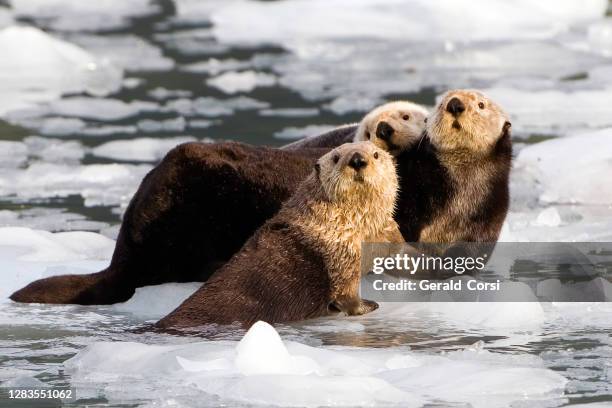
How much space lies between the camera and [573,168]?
26.6 feet

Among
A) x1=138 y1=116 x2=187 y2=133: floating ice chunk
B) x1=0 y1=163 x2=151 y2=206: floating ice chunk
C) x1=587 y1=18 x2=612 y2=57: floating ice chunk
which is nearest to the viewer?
x1=0 y1=163 x2=151 y2=206: floating ice chunk

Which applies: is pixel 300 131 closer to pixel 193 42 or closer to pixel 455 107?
pixel 455 107

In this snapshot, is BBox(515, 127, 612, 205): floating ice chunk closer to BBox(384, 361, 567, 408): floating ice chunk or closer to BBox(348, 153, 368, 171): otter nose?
BBox(348, 153, 368, 171): otter nose

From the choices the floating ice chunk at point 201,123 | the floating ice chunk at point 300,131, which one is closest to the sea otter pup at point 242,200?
the floating ice chunk at point 300,131

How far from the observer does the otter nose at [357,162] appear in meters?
5.17

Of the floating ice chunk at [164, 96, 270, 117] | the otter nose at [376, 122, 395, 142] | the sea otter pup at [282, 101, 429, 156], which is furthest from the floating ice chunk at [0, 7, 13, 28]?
the otter nose at [376, 122, 395, 142]

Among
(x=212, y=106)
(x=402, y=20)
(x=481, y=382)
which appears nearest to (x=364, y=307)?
(x=481, y=382)

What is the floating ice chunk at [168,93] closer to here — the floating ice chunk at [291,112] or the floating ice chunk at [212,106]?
the floating ice chunk at [212,106]

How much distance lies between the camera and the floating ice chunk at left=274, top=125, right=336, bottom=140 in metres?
9.64

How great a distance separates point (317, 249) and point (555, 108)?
5.82 metres

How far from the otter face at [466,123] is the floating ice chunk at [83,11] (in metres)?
10.7

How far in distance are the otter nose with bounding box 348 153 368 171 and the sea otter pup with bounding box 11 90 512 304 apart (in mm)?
519

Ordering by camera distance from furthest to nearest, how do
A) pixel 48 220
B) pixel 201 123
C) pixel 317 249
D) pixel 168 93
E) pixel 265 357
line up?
pixel 168 93 < pixel 201 123 < pixel 48 220 < pixel 317 249 < pixel 265 357

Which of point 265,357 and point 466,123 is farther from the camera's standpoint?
point 466,123
